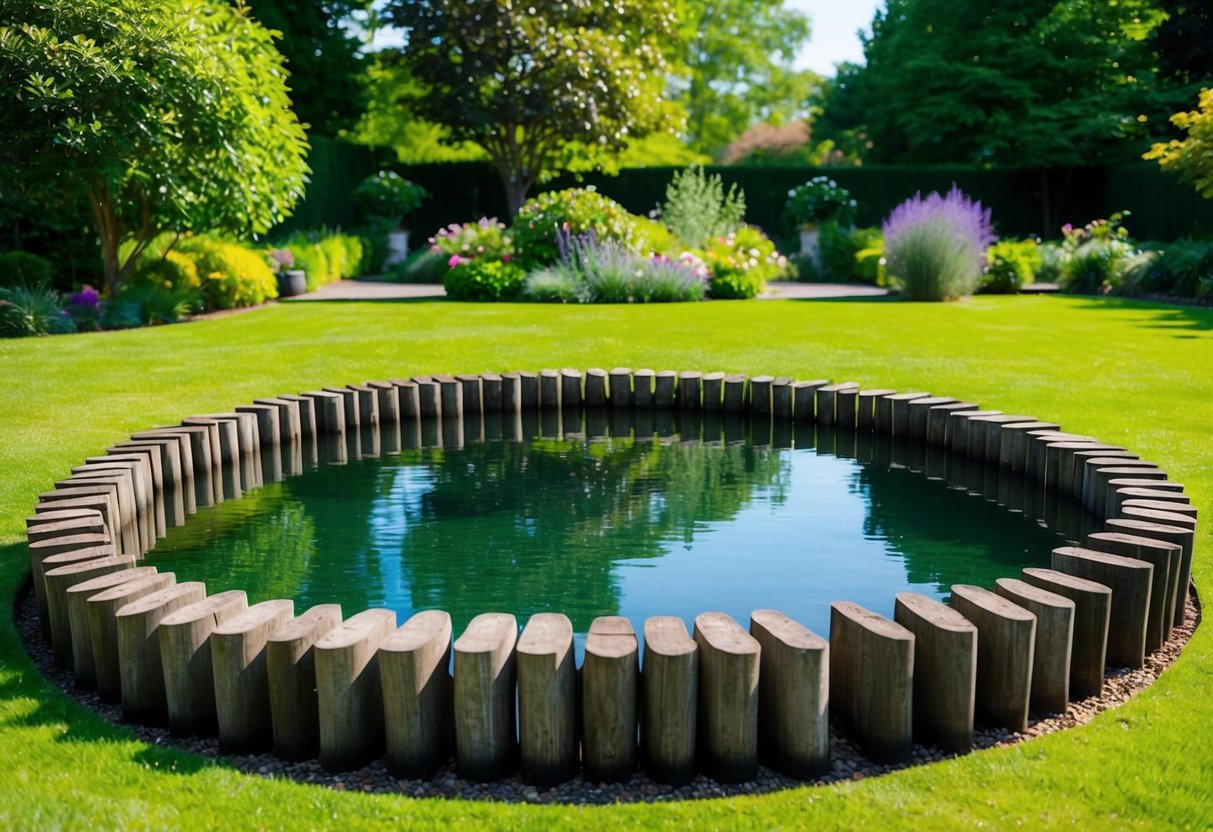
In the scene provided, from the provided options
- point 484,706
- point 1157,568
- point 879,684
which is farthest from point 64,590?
point 1157,568

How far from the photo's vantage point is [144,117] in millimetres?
11094

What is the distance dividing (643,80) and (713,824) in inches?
958

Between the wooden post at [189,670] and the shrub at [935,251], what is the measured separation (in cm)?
1370

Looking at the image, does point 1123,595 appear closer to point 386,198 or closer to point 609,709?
point 609,709

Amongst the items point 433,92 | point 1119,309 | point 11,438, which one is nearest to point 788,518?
point 11,438

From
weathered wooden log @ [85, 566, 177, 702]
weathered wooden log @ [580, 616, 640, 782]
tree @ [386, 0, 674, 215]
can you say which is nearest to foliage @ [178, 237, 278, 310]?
tree @ [386, 0, 674, 215]

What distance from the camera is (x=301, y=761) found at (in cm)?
298

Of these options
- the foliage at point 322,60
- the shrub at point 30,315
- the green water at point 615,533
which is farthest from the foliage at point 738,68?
the green water at point 615,533

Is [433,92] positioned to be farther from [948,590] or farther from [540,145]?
[948,590]

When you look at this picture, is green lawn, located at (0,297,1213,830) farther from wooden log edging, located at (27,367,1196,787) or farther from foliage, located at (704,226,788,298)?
foliage, located at (704,226,788,298)

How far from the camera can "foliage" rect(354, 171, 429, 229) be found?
24.1 meters

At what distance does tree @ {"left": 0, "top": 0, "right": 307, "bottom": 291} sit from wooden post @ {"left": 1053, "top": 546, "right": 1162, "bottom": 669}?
10084 mm

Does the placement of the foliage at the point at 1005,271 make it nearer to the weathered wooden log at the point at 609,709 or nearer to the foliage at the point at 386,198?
the foliage at the point at 386,198

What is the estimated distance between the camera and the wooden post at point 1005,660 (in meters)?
3.04
